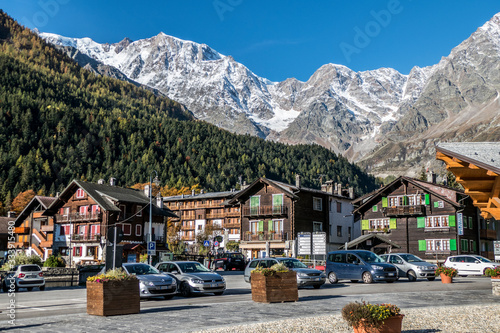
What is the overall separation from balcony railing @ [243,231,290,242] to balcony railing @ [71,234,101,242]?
1856 centimetres

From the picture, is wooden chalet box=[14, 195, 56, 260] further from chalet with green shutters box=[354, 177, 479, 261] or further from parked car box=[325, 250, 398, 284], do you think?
parked car box=[325, 250, 398, 284]

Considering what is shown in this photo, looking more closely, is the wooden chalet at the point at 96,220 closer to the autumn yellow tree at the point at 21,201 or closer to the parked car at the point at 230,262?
the parked car at the point at 230,262

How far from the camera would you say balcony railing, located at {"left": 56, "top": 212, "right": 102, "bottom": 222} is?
2618 inches

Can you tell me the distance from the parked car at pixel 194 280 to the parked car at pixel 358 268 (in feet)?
29.6

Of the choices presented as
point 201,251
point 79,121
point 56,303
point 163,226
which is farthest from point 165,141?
point 56,303

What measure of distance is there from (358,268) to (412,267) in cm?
501

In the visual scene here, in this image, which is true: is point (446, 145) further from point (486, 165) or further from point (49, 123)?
point (49, 123)

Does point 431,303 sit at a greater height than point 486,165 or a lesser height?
lesser

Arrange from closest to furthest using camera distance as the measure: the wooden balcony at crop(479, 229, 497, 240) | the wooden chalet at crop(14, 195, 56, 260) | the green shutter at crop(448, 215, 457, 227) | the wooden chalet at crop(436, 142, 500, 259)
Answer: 1. the wooden chalet at crop(436, 142, 500, 259)
2. the green shutter at crop(448, 215, 457, 227)
3. the wooden balcony at crop(479, 229, 497, 240)
4. the wooden chalet at crop(14, 195, 56, 260)

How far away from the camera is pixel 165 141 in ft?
629

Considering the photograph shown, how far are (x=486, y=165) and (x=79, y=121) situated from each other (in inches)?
7328

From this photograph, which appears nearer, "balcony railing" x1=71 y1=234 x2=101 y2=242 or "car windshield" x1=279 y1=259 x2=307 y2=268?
"car windshield" x1=279 y1=259 x2=307 y2=268

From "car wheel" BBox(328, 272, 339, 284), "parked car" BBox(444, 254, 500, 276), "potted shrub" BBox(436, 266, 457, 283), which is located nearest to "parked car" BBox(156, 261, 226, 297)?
"car wheel" BBox(328, 272, 339, 284)

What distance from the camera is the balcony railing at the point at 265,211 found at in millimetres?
64250
